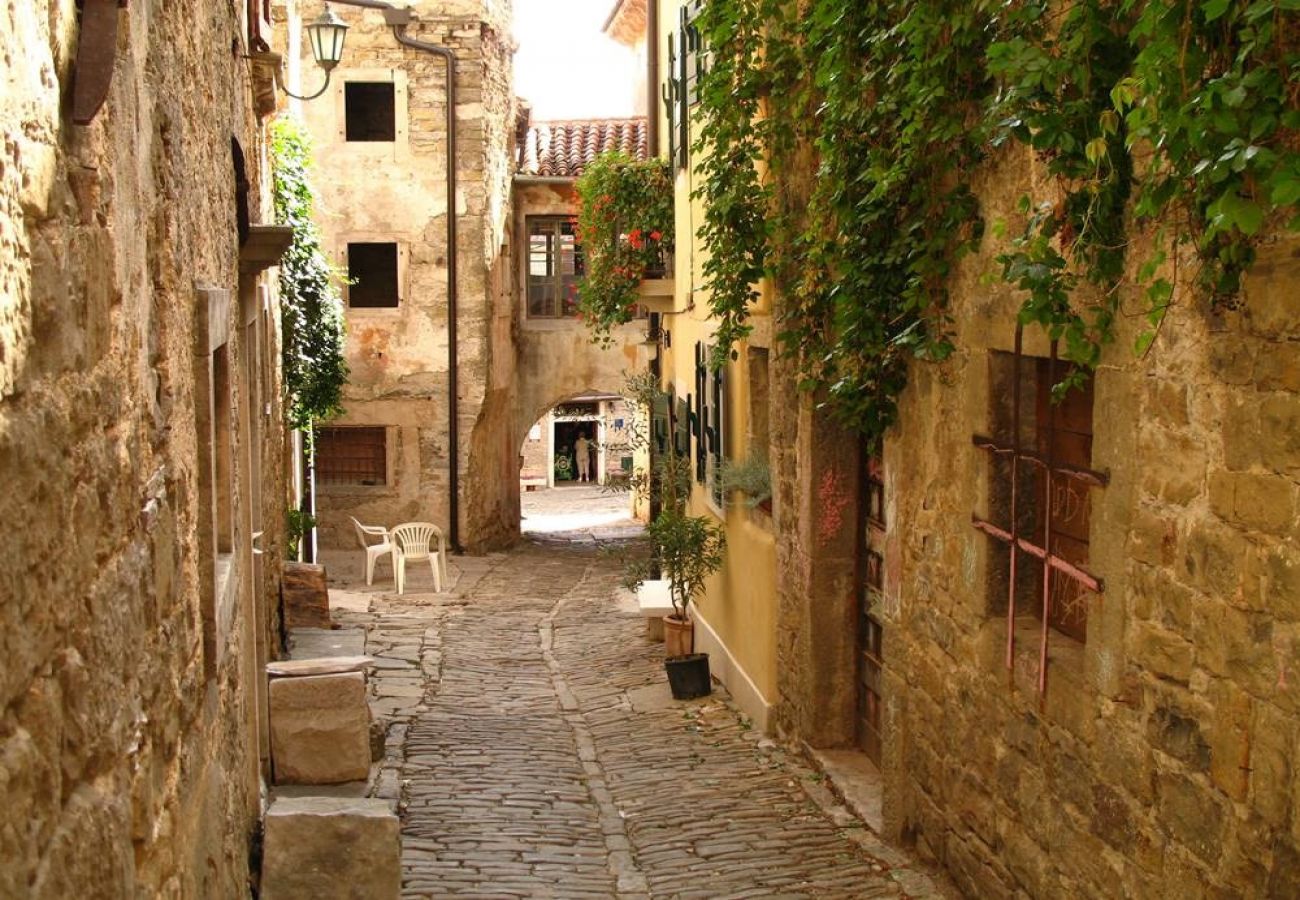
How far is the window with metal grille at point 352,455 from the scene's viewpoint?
2094 centimetres

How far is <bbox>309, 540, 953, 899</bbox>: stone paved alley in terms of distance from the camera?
7512mm

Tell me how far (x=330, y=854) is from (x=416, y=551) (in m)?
11.9

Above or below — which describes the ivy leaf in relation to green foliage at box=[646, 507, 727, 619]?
above

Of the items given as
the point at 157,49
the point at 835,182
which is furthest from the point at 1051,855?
Result: the point at 157,49

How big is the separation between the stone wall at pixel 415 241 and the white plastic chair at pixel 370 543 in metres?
0.48

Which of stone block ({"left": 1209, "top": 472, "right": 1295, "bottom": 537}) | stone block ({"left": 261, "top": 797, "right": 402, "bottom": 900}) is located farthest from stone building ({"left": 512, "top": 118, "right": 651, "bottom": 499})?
stone block ({"left": 1209, "top": 472, "right": 1295, "bottom": 537})

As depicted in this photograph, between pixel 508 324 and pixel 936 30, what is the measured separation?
1616 cm

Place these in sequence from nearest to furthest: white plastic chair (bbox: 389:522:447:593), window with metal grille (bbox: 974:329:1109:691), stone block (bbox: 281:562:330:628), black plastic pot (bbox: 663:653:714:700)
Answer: window with metal grille (bbox: 974:329:1109:691) < black plastic pot (bbox: 663:653:714:700) < stone block (bbox: 281:562:330:628) < white plastic chair (bbox: 389:522:447:593)

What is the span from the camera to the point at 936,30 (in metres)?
6.14

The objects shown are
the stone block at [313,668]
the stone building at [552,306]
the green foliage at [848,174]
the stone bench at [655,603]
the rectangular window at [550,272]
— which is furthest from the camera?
the rectangular window at [550,272]

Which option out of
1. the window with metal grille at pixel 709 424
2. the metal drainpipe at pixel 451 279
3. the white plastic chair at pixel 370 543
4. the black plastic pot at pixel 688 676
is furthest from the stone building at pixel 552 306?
the black plastic pot at pixel 688 676

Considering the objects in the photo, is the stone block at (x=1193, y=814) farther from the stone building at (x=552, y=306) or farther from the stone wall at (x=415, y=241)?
the stone building at (x=552, y=306)

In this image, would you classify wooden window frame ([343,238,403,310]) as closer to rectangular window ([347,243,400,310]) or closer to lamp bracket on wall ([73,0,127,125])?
rectangular window ([347,243,400,310])

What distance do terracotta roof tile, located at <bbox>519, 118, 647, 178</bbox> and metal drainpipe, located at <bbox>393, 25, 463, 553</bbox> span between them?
226cm
